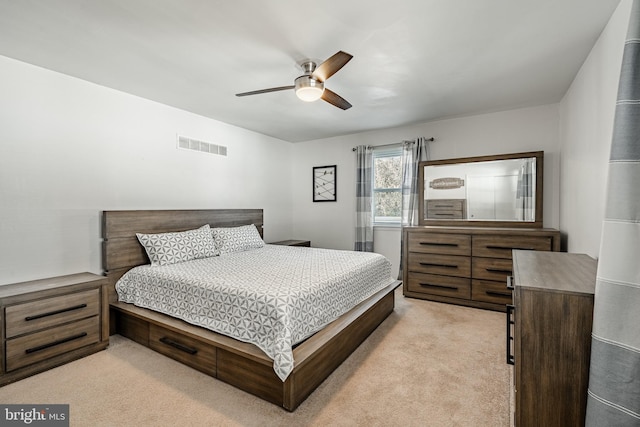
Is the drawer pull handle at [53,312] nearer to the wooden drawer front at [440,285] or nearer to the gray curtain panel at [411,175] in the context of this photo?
the wooden drawer front at [440,285]

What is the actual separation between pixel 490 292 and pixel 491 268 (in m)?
0.29

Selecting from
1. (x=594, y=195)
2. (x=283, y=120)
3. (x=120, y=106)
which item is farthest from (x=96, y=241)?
(x=594, y=195)

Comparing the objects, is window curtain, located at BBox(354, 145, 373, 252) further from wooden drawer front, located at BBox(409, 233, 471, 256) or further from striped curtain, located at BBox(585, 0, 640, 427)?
striped curtain, located at BBox(585, 0, 640, 427)

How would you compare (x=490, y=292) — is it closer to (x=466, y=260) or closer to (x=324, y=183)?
(x=466, y=260)

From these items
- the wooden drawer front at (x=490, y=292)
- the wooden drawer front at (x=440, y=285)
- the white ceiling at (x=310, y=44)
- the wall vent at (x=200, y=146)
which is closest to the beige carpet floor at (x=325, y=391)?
the wooden drawer front at (x=490, y=292)

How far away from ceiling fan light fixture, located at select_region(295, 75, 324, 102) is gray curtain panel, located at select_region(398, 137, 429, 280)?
2413 millimetres

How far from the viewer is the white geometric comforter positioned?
1.86m

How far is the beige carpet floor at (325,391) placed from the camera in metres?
1.75

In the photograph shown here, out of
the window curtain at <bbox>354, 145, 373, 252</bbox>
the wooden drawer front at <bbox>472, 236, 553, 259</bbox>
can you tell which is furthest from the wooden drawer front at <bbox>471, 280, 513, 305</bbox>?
the window curtain at <bbox>354, 145, 373, 252</bbox>

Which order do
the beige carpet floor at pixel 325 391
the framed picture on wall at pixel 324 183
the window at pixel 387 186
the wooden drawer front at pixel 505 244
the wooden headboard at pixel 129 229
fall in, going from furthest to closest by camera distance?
the framed picture on wall at pixel 324 183 < the window at pixel 387 186 < the wooden drawer front at pixel 505 244 < the wooden headboard at pixel 129 229 < the beige carpet floor at pixel 325 391

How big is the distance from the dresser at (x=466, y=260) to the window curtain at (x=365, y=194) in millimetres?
917

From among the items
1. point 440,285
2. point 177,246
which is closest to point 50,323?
point 177,246

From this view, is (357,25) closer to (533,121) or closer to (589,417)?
(589,417)

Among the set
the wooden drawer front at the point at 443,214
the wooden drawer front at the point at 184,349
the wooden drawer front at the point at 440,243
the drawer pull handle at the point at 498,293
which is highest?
the wooden drawer front at the point at 443,214
